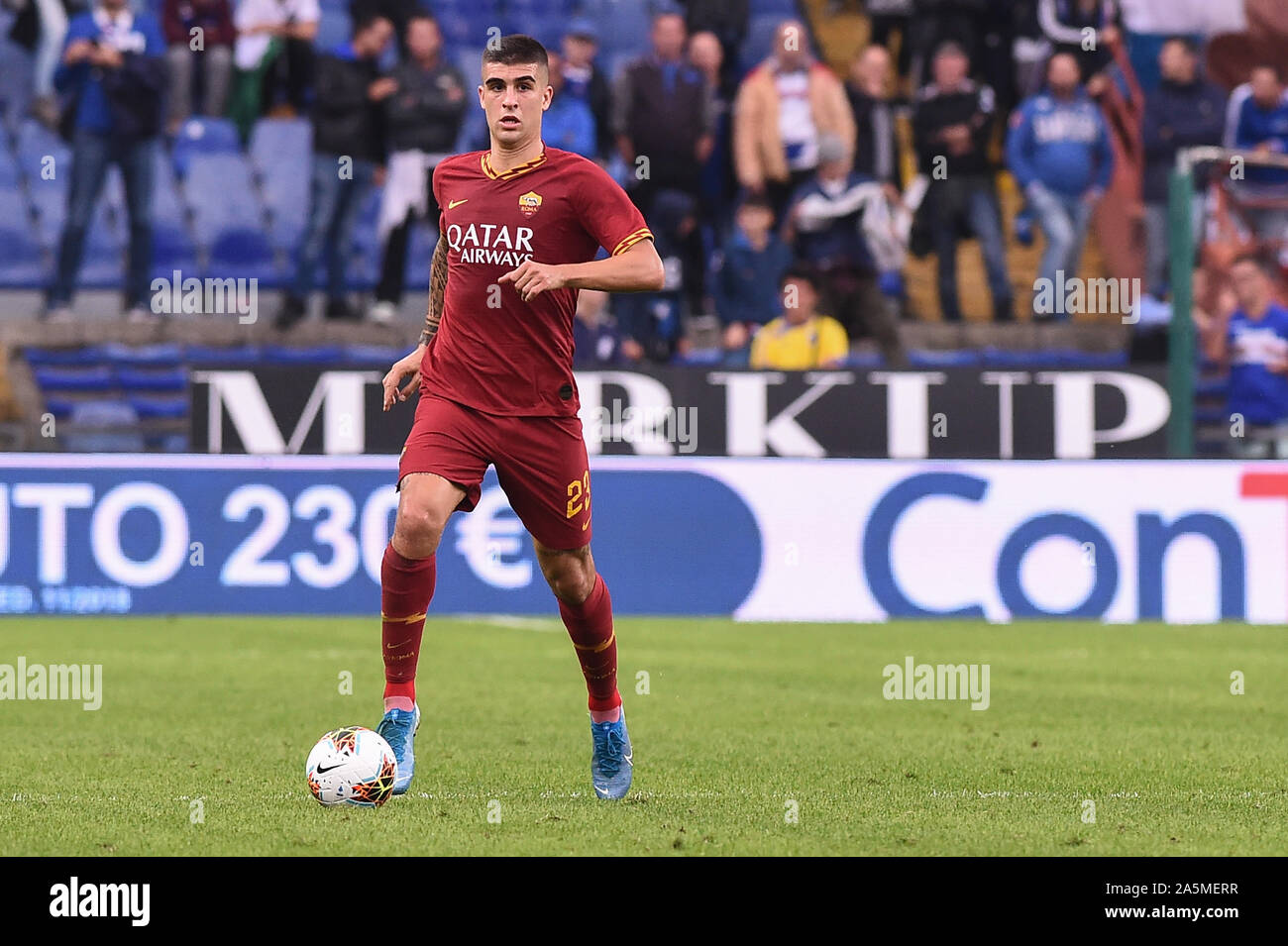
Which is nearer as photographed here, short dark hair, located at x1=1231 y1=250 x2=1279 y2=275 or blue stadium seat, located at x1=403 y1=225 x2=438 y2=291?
short dark hair, located at x1=1231 y1=250 x2=1279 y2=275

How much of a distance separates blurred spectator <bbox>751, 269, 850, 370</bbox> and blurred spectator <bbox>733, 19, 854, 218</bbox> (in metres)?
1.73

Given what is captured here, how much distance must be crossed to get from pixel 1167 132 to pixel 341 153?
23.7 ft

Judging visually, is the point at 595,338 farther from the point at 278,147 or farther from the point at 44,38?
the point at 44,38

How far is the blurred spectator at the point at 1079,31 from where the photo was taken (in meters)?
16.8

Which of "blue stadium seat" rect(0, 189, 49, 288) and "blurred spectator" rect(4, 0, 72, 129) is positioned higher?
"blurred spectator" rect(4, 0, 72, 129)

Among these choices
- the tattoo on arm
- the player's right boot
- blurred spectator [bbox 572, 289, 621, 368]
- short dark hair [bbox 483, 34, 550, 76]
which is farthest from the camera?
blurred spectator [bbox 572, 289, 621, 368]

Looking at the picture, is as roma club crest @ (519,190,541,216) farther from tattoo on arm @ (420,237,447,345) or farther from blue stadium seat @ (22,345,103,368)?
blue stadium seat @ (22,345,103,368)

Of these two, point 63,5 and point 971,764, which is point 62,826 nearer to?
point 971,764

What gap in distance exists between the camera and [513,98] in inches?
222

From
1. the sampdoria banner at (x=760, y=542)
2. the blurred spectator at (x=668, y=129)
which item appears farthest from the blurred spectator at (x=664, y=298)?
the sampdoria banner at (x=760, y=542)

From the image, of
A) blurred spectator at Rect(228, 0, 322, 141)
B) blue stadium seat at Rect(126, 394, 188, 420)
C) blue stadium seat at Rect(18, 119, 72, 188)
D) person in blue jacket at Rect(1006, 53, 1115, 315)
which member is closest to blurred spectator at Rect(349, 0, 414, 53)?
blurred spectator at Rect(228, 0, 322, 141)

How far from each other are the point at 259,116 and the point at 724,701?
1040 centimetres

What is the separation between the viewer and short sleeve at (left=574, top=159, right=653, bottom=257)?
5629 millimetres
